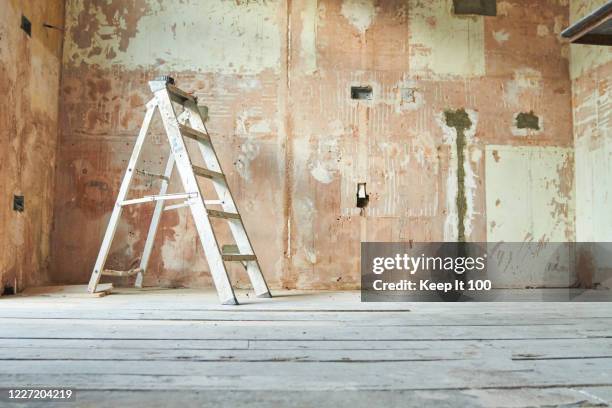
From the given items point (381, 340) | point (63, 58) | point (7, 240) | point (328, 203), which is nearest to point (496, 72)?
point (328, 203)

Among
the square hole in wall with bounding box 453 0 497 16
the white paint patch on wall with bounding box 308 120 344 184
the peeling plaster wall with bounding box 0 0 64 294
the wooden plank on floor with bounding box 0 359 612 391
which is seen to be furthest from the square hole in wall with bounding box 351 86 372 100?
the wooden plank on floor with bounding box 0 359 612 391

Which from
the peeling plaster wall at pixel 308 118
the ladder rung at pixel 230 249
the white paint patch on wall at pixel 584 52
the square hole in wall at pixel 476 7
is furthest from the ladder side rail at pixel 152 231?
the white paint patch on wall at pixel 584 52

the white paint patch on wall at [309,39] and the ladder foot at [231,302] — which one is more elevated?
the white paint patch on wall at [309,39]

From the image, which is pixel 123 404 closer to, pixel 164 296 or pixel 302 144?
pixel 164 296

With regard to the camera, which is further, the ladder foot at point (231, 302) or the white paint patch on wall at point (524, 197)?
the white paint patch on wall at point (524, 197)

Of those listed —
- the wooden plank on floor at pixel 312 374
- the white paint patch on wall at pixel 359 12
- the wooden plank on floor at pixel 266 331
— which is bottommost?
the wooden plank on floor at pixel 266 331

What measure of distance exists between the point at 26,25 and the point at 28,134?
67cm

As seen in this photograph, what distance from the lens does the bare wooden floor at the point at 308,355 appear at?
40.0 inches

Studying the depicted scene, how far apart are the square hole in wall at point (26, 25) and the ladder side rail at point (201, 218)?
1120 mm

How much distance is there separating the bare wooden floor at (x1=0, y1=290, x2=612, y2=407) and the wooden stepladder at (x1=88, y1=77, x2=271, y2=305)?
325 millimetres

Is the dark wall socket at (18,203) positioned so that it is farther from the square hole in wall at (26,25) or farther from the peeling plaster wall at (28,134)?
the square hole in wall at (26,25)

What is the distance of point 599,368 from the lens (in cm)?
124

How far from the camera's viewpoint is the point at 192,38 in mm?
3488

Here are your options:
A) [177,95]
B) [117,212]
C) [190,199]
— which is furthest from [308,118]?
[117,212]
